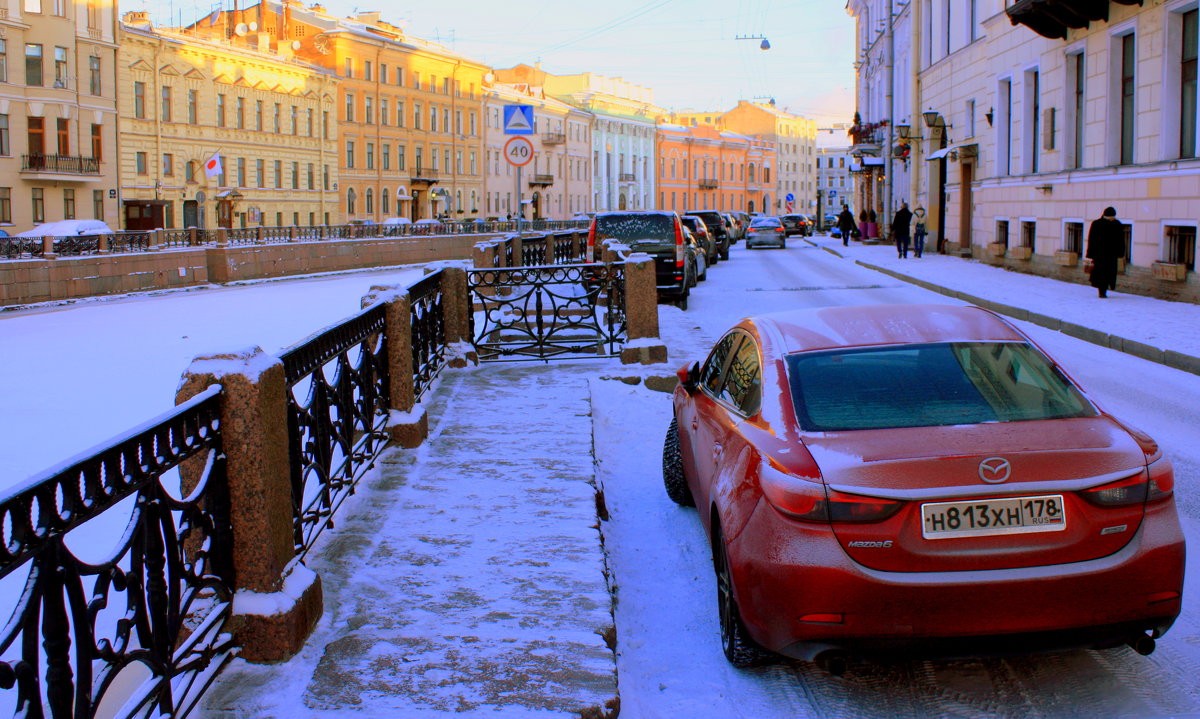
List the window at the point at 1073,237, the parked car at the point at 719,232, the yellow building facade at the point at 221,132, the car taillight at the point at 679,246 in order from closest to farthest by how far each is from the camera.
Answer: the car taillight at the point at 679,246, the window at the point at 1073,237, the parked car at the point at 719,232, the yellow building facade at the point at 221,132

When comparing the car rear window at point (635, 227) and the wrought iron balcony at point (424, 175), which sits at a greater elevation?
the wrought iron balcony at point (424, 175)

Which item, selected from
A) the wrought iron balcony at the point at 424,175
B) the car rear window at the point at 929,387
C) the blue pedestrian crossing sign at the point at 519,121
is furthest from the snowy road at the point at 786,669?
the wrought iron balcony at the point at 424,175

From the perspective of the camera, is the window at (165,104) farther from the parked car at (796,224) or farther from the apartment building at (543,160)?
the parked car at (796,224)

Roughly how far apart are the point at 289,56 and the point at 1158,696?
6659cm

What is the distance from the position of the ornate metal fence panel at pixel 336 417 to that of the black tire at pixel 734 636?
6.26ft

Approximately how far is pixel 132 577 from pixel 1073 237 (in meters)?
23.3

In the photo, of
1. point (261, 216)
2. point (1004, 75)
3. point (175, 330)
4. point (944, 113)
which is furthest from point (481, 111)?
point (175, 330)

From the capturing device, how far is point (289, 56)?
2542 inches

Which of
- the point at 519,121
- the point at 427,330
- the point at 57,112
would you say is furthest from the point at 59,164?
the point at 427,330

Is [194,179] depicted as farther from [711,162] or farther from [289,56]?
[711,162]

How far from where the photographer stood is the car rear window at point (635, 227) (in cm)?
2219

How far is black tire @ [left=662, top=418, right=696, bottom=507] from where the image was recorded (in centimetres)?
668

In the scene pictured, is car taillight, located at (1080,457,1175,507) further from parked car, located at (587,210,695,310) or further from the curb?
parked car, located at (587,210,695,310)

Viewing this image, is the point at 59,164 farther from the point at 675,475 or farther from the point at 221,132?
A: the point at 675,475
